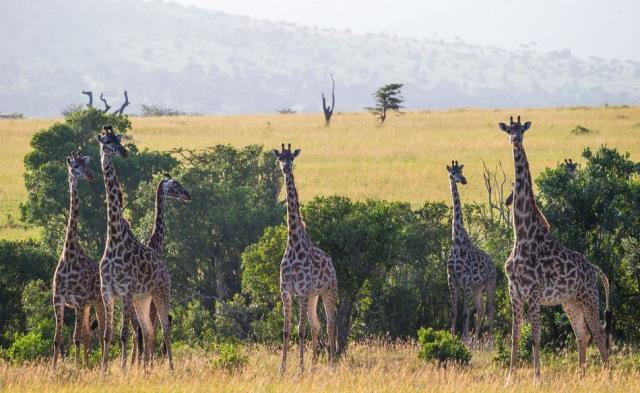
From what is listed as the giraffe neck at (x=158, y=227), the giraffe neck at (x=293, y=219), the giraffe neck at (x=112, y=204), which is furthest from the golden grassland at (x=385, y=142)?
the giraffe neck at (x=293, y=219)

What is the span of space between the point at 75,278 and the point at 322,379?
3.53m

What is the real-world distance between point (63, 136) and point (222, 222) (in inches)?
404

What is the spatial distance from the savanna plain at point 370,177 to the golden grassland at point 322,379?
22mm

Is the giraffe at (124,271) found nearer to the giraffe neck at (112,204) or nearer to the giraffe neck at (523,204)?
the giraffe neck at (112,204)

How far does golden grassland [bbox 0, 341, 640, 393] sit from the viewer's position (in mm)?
13094

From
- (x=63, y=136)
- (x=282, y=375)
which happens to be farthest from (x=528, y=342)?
(x=63, y=136)

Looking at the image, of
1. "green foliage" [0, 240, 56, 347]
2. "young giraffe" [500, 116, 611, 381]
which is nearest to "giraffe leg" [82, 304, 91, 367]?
"green foliage" [0, 240, 56, 347]

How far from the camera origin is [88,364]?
1513 cm

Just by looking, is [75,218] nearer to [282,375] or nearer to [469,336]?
[282,375]

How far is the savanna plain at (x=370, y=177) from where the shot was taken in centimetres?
1348

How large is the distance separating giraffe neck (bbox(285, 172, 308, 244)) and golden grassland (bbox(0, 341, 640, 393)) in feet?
5.85

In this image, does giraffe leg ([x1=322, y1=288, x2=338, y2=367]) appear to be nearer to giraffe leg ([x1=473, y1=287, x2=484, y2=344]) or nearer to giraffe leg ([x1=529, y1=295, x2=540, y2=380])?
giraffe leg ([x1=529, y1=295, x2=540, y2=380])

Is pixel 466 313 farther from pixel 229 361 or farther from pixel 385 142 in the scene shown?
pixel 385 142

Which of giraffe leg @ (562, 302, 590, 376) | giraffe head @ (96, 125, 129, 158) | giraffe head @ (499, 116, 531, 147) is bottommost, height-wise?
giraffe leg @ (562, 302, 590, 376)
